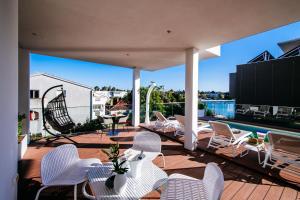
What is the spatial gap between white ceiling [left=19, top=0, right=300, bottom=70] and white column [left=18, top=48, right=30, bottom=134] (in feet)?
1.31

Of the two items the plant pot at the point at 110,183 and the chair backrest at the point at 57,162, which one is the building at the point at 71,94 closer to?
the chair backrest at the point at 57,162

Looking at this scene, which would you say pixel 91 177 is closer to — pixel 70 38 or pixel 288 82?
pixel 70 38

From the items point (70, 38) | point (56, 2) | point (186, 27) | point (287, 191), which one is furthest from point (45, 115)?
point (287, 191)

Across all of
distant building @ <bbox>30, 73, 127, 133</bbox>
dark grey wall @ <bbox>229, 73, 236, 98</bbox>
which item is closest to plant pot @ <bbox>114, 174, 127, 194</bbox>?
distant building @ <bbox>30, 73, 127, 133</bbox>

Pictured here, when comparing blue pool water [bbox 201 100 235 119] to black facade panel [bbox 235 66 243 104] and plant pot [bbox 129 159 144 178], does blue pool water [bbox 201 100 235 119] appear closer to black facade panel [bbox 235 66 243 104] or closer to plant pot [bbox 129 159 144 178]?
black facade panel [bbox 235 66 243 104]

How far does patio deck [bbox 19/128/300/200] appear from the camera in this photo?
239 centimetres

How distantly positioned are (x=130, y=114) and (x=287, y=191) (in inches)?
246

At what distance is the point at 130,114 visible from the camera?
794 cm

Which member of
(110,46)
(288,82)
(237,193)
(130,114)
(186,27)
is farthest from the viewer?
(288,82)

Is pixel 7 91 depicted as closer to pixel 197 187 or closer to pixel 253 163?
pixel 197 187

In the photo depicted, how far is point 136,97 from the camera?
733 cm

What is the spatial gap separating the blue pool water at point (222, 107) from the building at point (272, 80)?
2.15 m

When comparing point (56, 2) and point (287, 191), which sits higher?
point (56, 2)

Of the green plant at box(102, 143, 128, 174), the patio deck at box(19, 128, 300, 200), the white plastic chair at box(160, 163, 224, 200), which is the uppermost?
the green plant at box(102, 143, 128, 174)
